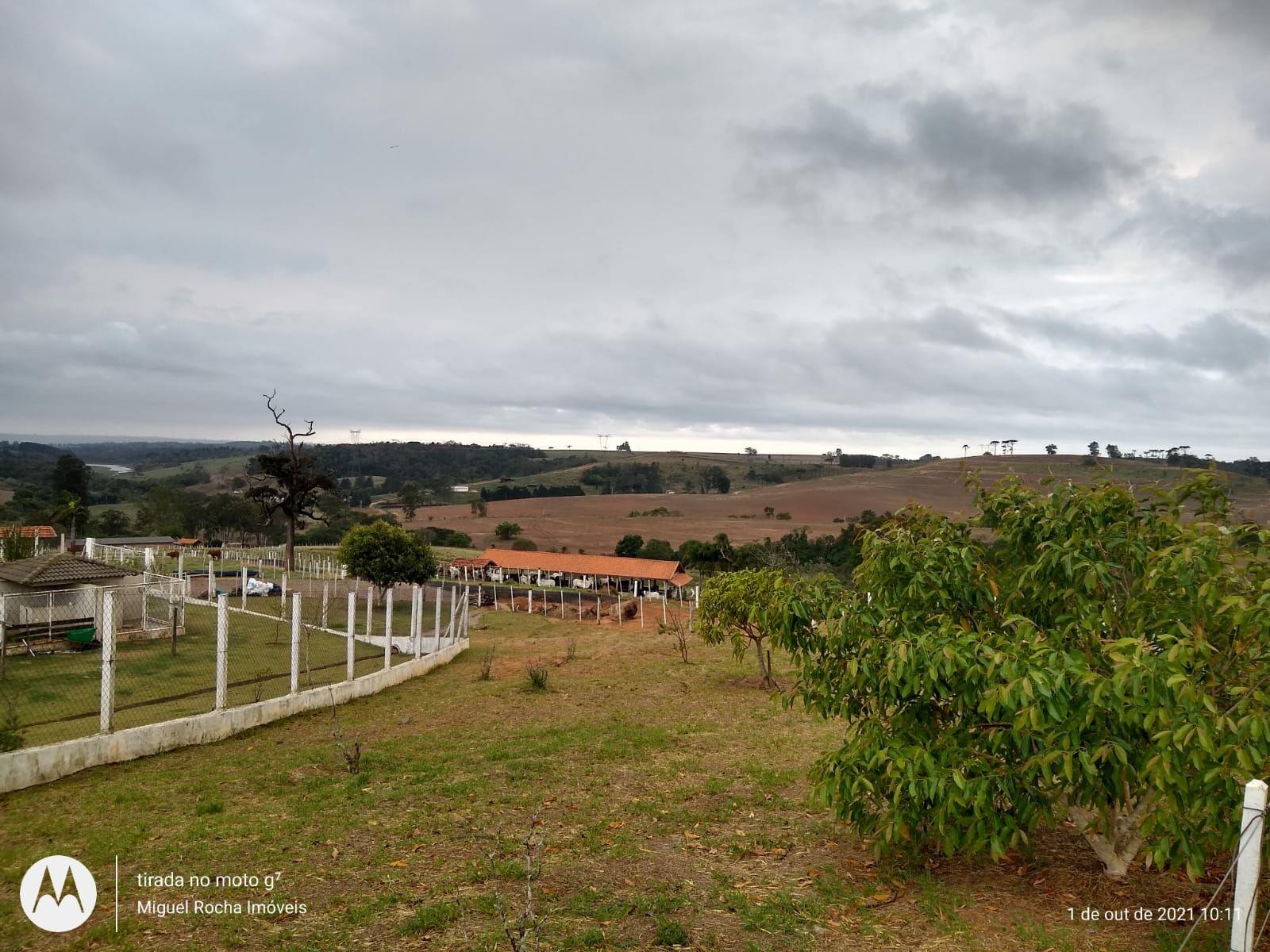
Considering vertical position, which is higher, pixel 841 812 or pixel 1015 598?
pixel 1015 598

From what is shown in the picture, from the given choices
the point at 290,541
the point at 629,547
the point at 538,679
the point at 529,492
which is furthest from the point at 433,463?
the point at 538,679

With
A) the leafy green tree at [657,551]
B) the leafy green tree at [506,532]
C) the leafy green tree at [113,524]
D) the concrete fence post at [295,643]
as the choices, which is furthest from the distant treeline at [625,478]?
the concrete fence post at [295,643]

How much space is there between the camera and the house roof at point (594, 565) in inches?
1695

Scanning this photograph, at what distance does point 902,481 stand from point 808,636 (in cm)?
10231

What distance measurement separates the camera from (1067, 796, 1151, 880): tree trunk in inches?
217

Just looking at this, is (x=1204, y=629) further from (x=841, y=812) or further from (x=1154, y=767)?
(x=841, y=812)

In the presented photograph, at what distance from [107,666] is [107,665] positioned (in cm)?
1

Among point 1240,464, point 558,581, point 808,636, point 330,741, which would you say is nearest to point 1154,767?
point 808,636

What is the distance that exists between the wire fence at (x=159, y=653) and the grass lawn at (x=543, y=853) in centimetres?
110

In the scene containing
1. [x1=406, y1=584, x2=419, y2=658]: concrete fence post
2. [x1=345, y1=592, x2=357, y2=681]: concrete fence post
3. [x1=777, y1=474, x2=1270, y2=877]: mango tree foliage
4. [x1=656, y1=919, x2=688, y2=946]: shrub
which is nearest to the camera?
[x1=777, y1=474, x2=1270, y2=877]: mango tree foliage

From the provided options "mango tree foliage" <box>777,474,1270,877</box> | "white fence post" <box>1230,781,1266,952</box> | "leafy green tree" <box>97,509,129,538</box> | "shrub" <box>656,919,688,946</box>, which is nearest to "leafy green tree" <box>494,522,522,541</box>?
"leafy green tree" <box>97,509,129,538</box>

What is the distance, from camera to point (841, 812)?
547cm

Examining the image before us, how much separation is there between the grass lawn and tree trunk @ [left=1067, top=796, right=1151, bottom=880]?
140 millimetres

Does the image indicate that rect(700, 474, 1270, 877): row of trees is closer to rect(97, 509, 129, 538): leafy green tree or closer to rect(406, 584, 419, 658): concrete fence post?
rect(406, 584, 419, 658): concrete fence post
